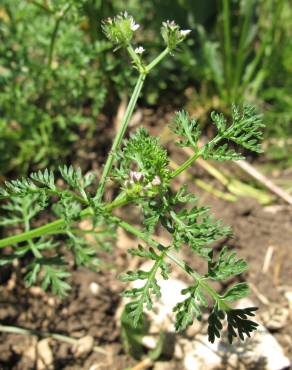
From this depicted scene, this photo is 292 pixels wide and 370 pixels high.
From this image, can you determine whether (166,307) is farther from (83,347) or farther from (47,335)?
(47,335)

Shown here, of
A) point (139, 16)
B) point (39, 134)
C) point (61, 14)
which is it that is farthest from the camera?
point (139, 16)

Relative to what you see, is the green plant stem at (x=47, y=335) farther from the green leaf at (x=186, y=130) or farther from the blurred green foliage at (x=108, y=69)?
the green leaf at (x=186, y=130)

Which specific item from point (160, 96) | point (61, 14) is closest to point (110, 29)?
point (61, 14)

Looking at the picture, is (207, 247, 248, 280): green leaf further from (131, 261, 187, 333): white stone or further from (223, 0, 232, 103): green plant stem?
(223, 0, 232, 103): green plant stem

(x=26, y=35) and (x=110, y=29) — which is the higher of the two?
(x=26, y=35)

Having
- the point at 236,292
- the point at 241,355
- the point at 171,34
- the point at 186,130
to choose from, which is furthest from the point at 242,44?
the point at 236,292

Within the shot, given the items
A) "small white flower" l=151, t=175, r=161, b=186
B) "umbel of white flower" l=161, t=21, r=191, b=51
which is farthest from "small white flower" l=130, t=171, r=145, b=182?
"umbel of white flower" l=161, t=21, r=191, b=51

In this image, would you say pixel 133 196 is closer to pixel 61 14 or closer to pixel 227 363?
pixel 227 363
